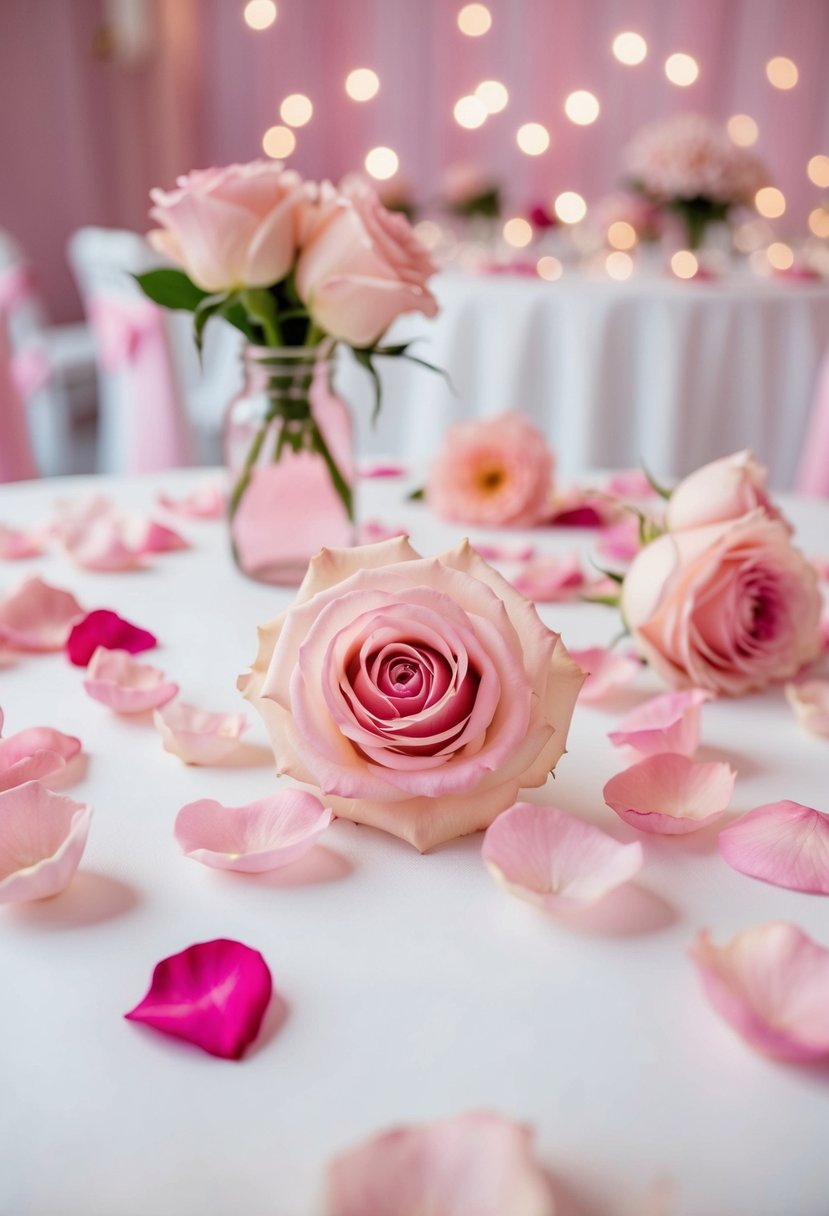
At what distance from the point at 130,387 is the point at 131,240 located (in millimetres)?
474

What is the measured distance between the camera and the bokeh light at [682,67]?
4.88 metres

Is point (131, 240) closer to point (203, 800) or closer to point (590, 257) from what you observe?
point (590, 257)

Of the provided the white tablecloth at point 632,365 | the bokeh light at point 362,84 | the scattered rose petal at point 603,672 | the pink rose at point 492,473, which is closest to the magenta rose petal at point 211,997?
the scattered rose petal at point 603,672

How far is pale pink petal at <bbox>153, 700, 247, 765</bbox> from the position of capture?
545mm

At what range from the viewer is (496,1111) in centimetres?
33

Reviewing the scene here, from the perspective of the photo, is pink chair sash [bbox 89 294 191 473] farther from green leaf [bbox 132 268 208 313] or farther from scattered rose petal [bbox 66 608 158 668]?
scattered rose petal [bbox 66 608 158 668]

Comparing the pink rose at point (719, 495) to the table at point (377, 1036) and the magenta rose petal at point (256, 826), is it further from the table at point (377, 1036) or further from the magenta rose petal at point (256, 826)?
the magenta rose petal at point (256, 826)

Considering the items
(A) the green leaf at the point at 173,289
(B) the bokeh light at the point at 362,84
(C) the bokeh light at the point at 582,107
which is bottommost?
(A) the green leaf at the point at 173,289

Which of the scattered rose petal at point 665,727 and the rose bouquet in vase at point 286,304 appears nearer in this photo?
the scattered rose petal at point 665,727

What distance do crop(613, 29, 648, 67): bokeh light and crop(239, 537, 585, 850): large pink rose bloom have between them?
5190 mm

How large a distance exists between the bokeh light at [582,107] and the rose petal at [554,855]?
17.2ft

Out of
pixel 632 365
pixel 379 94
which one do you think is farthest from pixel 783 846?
pixel 379 94

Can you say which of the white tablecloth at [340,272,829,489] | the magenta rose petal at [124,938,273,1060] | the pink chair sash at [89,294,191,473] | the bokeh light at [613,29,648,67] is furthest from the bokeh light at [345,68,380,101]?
the magenta rose petal at [124,938,273,1060]

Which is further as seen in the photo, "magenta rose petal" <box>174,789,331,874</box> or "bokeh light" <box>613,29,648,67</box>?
"bokeh light" <box>613,29,648,67</box>
